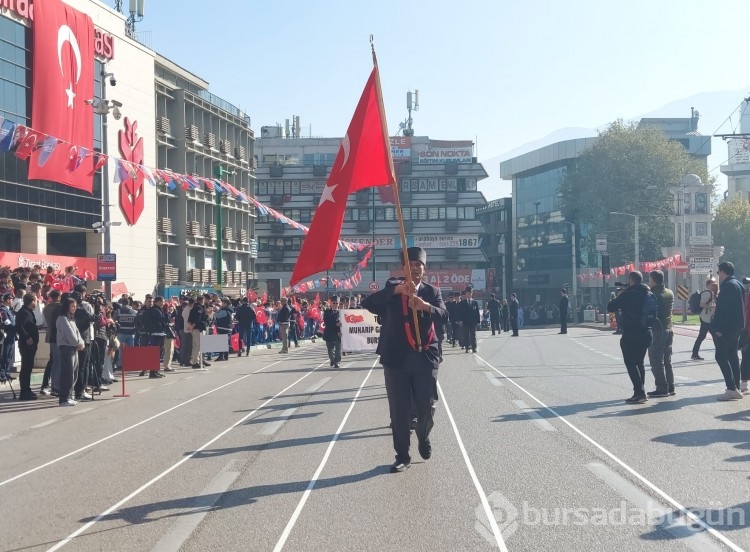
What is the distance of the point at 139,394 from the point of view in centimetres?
1831

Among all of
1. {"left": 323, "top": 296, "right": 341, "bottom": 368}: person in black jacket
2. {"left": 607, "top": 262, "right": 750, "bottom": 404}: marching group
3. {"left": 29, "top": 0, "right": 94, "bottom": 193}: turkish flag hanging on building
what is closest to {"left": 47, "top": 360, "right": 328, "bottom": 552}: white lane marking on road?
{"left": 607, "top": 262, "right": 750, "bottom": 404}: marching group

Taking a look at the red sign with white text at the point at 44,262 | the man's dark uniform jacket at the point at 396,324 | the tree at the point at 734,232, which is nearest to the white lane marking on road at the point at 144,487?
the man's dark uniform jacket at the point at 396,324

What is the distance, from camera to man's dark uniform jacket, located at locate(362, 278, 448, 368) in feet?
29.2

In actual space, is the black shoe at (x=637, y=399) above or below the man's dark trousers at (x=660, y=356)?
below

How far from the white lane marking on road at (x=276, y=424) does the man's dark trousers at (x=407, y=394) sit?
319 centimetres

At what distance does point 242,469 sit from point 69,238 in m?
45.6

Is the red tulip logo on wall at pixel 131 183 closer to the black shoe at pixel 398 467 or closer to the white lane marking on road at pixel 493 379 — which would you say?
the white lane marking on road at pixel 493 379

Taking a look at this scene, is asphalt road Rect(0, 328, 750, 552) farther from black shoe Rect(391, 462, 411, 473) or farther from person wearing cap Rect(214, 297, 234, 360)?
person wearing cap Rect(214, 297, 234, 360)

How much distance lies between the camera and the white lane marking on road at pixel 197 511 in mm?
6316

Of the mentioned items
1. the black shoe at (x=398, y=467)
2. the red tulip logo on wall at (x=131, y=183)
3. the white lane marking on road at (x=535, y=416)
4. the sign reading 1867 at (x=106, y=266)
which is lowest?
the white lane marking on road at (x=535, y=416)

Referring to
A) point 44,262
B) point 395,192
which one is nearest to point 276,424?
point 395,192

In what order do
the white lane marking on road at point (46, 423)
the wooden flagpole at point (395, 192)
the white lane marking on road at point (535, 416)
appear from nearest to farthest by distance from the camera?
the wooden flagpole at point (395, 192) < the white lane marking on road at point (535, 416) < the white lane marking on road at point (46, 423)

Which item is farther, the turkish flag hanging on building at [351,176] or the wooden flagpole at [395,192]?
the turkish flag hanging on building at [351,176]

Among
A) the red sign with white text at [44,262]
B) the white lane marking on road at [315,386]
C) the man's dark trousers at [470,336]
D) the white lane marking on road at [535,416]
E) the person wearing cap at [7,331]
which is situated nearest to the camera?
the white lane marking on road at [535,416]
